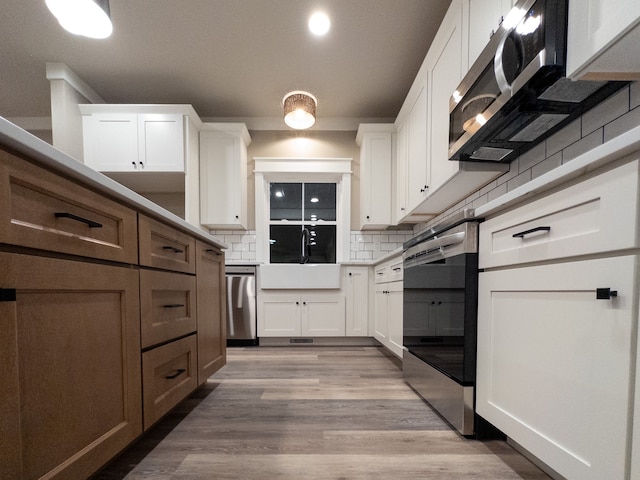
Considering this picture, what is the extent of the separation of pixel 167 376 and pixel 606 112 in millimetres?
2006

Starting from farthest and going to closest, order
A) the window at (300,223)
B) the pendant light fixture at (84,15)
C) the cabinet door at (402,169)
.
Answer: the window at (300,223) → the cabinet door at (402,169) → the pendant light fixture at (84,15)

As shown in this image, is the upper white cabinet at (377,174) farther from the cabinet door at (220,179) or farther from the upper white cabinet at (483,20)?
the upper white cabinet at (483,20)

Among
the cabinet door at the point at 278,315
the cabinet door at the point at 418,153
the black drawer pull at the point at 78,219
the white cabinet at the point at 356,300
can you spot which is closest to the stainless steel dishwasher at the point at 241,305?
the cabinet door at the point at 278,315

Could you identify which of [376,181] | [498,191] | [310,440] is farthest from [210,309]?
[376,181]

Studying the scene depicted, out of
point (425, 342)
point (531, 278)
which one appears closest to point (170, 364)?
point (425, 342)

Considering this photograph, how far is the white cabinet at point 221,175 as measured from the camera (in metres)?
2.96

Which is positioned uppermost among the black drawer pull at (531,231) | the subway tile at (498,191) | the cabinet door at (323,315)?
the subway tile at (498,191)

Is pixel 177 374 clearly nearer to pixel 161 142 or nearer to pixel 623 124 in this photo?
pixel 623 124

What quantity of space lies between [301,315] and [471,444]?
194 cm

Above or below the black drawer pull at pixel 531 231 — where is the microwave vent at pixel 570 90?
above

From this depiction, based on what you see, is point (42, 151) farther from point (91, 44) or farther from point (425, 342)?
point (91, 44)

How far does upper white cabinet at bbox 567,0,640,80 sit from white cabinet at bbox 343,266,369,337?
2285mm

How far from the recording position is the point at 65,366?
0.69m

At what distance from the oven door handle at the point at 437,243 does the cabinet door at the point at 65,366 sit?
1.25 meters
